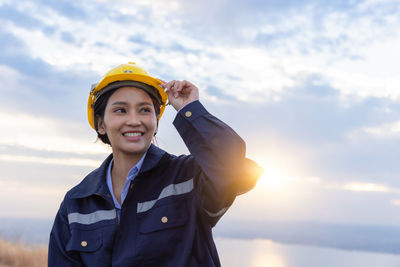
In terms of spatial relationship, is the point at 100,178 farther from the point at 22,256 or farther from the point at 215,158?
the point at 22,256

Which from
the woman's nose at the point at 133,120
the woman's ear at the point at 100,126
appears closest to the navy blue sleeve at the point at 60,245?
the woman's ear at the point at 100,126

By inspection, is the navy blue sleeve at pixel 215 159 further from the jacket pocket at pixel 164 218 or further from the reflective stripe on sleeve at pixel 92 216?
the reflective stripe on sleeve at pixel 92 216

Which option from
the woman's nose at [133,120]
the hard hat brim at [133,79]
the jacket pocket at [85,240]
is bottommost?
the jacket pocket at [85,240]

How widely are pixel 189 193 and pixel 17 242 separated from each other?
430 cm

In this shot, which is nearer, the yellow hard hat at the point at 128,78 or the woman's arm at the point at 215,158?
the woman's arm at the point at 215,158

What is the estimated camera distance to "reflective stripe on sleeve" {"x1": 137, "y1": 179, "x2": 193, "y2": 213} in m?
3.09

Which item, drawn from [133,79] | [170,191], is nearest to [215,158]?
[170,191]

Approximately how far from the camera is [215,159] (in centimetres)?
282

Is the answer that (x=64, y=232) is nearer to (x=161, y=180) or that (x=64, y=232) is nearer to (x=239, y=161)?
(x=161, y=180)

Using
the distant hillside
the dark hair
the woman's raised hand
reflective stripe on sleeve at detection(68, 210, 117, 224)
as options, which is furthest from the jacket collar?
the distant hillside

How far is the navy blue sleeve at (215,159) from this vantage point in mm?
2773

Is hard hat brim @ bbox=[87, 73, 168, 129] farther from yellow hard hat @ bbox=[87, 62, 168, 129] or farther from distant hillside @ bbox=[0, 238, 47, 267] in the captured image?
distant hillside @ bbox=[0, 238, 47, 267]

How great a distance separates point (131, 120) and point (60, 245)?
1.16 meters

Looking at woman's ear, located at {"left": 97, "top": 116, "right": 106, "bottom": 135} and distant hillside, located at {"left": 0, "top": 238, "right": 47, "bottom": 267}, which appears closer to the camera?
woman's ear, located at {"left": 97, "top": 116, "right": 106, "bottom": 135}
